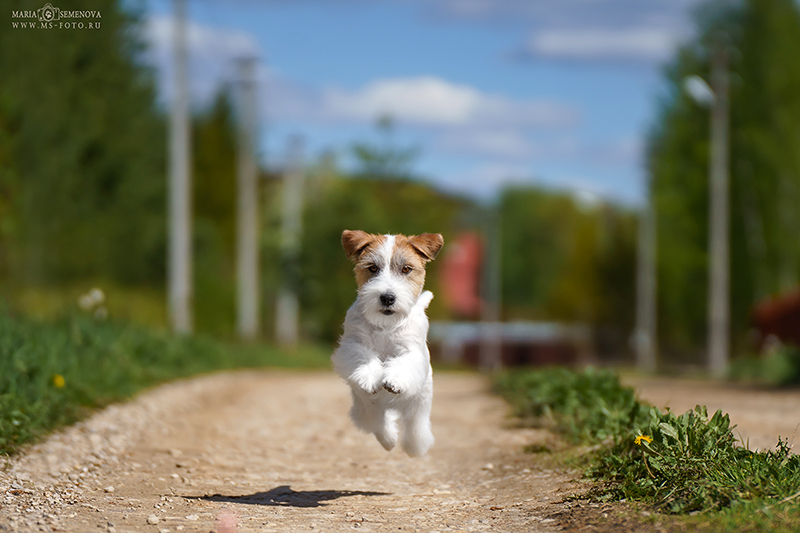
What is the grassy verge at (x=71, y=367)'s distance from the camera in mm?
7812

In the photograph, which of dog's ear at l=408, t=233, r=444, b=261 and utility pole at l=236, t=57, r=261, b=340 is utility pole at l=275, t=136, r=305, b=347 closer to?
utility pole at l=236, t=57, r=261, b=340

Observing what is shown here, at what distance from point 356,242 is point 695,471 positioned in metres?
2.62

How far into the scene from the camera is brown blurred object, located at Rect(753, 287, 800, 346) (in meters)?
19.9

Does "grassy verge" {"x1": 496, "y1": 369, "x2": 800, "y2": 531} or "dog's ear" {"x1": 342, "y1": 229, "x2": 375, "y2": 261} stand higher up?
"dog's ear" {"x1": 342, "y1": 229, "x2": 375, "y2": 261}

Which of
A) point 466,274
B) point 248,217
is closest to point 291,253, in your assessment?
point 248,217

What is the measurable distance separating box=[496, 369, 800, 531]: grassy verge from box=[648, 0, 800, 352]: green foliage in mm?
31186

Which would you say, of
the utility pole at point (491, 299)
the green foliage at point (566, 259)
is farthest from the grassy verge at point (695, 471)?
the green foliage at point (566, 259)

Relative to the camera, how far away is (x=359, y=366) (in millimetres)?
6293

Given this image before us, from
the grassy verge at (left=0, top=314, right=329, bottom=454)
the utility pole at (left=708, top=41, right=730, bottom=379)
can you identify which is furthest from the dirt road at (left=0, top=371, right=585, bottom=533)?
the utility pole at (left=708, top=41, right=730, bottom=379)

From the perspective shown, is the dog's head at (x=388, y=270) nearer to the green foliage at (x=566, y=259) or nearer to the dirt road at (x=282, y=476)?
the dirt road at (x=282, y=476)

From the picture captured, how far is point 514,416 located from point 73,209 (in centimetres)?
2077

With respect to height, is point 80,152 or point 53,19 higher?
Answer: point 53,19

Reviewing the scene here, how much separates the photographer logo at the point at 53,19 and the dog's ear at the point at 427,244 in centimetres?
1764

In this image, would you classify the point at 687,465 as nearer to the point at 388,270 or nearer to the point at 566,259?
the point at 388,270
